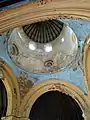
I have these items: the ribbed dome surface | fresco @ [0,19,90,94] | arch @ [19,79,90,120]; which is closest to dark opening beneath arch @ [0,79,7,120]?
arch @ [19,79,90,120]

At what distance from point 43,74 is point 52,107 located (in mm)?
1659

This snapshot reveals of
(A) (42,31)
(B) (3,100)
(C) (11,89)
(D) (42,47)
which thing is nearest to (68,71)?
(D) (42,47)

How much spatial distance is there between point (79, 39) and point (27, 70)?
2.98 metres

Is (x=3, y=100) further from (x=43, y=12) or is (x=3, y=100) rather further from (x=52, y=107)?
(x=43, y=12)

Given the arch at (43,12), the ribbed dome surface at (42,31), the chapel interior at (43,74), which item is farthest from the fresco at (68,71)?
the arch at (43,12)

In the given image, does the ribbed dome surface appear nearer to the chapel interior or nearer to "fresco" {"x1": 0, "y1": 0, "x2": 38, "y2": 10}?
the chapel interior

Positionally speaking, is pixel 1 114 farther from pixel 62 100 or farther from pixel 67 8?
pixel 67 8

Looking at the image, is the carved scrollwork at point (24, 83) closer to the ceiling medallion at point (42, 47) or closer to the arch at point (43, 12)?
the ceiling medallion at point (42, 47)

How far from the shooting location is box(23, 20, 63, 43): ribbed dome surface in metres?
11.9

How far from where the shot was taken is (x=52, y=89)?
12023mm

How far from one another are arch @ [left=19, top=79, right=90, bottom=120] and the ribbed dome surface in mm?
1854

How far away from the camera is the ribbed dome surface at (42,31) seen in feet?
38.9

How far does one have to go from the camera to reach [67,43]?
11.6 m

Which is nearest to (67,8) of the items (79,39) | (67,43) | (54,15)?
(54,15)
